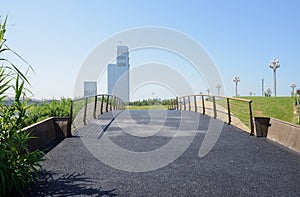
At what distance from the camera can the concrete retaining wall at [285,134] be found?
271 inches

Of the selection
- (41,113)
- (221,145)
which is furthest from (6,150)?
(41,113)

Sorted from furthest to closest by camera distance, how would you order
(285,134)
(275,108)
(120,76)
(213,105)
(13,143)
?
1. (120,76)
2. (275,108)
3. (213,105)
4. (285,134)
5. (13,143)

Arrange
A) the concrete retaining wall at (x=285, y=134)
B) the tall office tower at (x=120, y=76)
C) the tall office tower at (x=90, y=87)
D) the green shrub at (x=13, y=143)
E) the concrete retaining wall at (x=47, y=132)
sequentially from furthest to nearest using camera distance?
1. the tall office tower at (x=120, y=76)
2. the tall office tower at (x=90, y=87)
3. the concrete retaining wall at (x=285, y=134)
4. the concrete retaining wall at (x=47, y=132)
5. the green shrub at (x=13, y=143)

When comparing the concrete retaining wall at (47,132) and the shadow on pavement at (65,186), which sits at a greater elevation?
the concrete retaining wall at (47,132)

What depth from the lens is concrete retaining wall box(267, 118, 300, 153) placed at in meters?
6.87

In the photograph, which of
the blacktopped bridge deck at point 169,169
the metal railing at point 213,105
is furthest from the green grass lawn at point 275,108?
the blacktopped bridge deck at point 169,169

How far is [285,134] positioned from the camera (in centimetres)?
744

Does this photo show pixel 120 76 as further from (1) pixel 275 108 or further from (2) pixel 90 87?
(2) pixel 90 87

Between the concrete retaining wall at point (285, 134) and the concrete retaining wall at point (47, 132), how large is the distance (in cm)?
540

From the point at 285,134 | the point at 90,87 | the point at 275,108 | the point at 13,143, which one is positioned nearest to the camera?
the point at 13,143

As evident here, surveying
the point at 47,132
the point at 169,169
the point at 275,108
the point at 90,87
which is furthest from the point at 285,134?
the point at 275,108

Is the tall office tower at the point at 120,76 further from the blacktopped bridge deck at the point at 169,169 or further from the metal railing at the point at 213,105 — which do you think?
the blacktopped bridge deck at the point at 169,169

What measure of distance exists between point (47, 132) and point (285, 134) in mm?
5704

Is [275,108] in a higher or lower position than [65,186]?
higher
